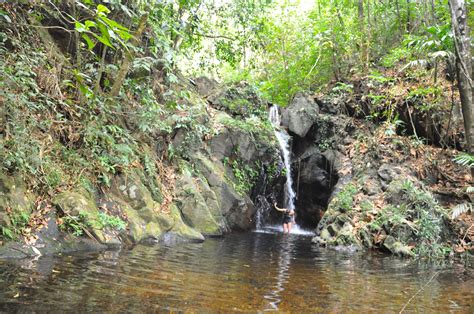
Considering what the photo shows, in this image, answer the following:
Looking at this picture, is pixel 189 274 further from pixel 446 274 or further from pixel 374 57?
pixel 374 57

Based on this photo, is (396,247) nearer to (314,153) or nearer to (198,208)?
(198,208)

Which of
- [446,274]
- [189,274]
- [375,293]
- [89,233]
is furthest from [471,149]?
[89,233]

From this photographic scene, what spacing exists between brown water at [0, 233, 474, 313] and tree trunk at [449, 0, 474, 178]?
3.16 m

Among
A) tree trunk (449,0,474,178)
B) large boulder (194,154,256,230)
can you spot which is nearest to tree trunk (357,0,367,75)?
tree trunk (449,0,474,178)

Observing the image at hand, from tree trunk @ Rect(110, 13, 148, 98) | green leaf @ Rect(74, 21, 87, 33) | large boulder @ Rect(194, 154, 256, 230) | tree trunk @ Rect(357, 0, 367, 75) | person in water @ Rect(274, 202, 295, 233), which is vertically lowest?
person in water @ Rect(274, 202, 295, 233)

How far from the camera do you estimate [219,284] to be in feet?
15.4

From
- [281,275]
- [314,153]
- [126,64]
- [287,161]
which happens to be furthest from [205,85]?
[281,275]

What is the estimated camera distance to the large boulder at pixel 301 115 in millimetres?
15359

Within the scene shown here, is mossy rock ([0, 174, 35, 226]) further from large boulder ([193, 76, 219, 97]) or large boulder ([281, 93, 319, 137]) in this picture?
large boulder ([193, 76, 219, 97])

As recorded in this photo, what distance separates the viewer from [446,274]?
21.9 ft

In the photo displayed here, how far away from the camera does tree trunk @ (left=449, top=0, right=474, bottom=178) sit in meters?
7.94

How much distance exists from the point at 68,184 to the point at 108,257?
2.08 m

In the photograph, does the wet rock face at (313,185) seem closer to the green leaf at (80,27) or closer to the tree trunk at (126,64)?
the tree trunk at (126,64)

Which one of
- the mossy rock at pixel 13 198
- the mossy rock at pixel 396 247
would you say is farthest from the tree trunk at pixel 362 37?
the mossy rock at pixel 13 198
